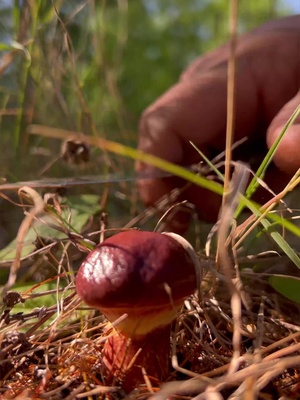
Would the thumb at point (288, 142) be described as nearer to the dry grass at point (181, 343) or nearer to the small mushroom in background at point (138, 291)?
the dry grass at point (181, 343)

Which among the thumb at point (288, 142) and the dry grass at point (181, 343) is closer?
the dry grass at point (181, 343)

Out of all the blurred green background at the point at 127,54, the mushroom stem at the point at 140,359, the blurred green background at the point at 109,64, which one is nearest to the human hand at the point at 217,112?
the blurred green background at the point at 109,64

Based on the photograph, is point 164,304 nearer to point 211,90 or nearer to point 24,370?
point 24,370

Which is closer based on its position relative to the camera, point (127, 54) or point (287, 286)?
point (287, 286)

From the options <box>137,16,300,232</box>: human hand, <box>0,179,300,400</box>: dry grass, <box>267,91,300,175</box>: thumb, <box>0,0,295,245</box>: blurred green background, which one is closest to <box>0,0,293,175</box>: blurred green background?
<box>0,0,295,245</box>: blurred green background

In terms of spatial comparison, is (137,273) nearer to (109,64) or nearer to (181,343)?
(181,343)

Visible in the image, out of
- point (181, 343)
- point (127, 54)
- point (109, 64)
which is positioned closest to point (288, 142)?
point (181, 343)

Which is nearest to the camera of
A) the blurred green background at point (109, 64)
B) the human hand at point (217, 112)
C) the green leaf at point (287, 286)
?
the green leaf at point (287, 286)

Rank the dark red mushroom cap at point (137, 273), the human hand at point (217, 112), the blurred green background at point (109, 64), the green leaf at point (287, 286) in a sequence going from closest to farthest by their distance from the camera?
the dark red mushroom cap at point (137, 273) < the green leaf at point (287, 286) < the human hand at point (217, 112) < the blurred green background at point (109, 64)
